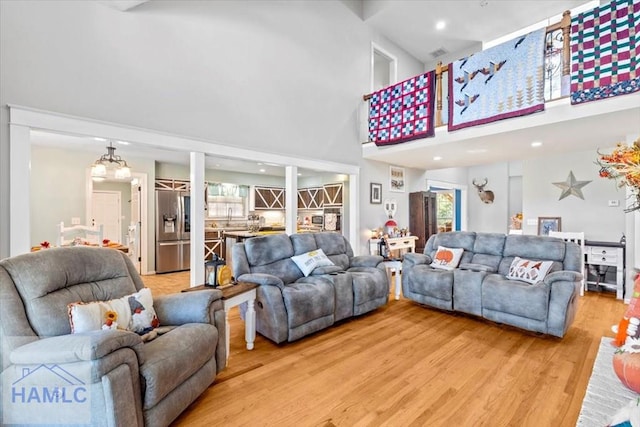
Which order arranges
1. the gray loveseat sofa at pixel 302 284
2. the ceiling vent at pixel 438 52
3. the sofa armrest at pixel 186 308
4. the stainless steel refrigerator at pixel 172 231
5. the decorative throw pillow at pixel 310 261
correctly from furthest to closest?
the ceiling vent at pixel 438 52 → the stainless steel refrigerator at pixel 172 231 → the decorative throw pillow at pixel 310 261 → the gray loveseat sofa at pixel 302 284 → the sofa armrest at pixel 186 308

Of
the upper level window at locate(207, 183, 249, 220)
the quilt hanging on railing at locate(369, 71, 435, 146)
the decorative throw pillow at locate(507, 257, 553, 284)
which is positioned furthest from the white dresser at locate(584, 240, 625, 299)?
the upper level window at locate(207, 183, 249, 220)

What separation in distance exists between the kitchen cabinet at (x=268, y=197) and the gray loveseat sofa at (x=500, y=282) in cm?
540

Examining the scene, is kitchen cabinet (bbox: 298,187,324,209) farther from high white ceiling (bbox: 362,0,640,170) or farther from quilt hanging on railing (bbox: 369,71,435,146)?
quilt hanging on railing (bbox: 369,71,435,146)

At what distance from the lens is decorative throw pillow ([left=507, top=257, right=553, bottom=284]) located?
129 inches

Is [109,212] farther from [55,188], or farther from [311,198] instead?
[311,198]

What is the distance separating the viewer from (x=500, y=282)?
3.35 metres

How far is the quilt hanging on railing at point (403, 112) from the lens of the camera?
4.67 m

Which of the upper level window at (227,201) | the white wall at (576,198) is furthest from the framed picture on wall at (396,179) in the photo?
the upper level window at (227,201)

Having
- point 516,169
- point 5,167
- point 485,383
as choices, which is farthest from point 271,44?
point 516,169

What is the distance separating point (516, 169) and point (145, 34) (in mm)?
9346

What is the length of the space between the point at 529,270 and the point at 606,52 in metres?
2.49

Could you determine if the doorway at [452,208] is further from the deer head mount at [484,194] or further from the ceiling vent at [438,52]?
the ceiling vent at [438,52]

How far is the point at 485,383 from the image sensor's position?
2.28 meters

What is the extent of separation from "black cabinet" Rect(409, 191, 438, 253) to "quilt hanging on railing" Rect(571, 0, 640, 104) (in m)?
3.69
